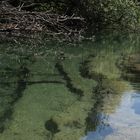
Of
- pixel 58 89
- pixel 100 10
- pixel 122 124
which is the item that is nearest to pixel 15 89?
pixel 58 89

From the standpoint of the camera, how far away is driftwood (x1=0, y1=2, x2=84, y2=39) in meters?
11.4

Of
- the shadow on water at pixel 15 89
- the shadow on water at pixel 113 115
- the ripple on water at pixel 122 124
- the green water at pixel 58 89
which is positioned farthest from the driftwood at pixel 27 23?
the ripple on water at pixel 122 124

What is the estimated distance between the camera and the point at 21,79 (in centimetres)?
729

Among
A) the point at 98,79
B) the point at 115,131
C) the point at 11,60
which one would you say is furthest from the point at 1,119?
the point at 11,60

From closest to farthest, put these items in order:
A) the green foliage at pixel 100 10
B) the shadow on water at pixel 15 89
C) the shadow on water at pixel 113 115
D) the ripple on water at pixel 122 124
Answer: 1. the ripple on water at pixel 122 124
2. the shadow on water at pixel 113 115
3. the shadow on water at pixel 15 89
4. the green foliage at pixel 100 10

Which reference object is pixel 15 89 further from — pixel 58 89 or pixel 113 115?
pixel 113 115

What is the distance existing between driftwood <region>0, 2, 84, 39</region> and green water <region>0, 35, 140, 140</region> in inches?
20.5

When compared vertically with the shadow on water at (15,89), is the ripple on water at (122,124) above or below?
below

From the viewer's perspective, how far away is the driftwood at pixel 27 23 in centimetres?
1145

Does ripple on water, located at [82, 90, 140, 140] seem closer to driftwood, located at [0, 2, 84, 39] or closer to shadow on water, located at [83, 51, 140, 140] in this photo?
shadow on water, located at [83, 51, 140, 140]

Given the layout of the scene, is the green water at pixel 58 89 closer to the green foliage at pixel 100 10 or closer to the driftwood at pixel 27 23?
the driftwood at pixel 27 23

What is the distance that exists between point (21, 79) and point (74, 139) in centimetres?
289

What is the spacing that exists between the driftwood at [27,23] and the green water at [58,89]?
1.71ft

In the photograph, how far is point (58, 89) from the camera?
6797 millimetres
